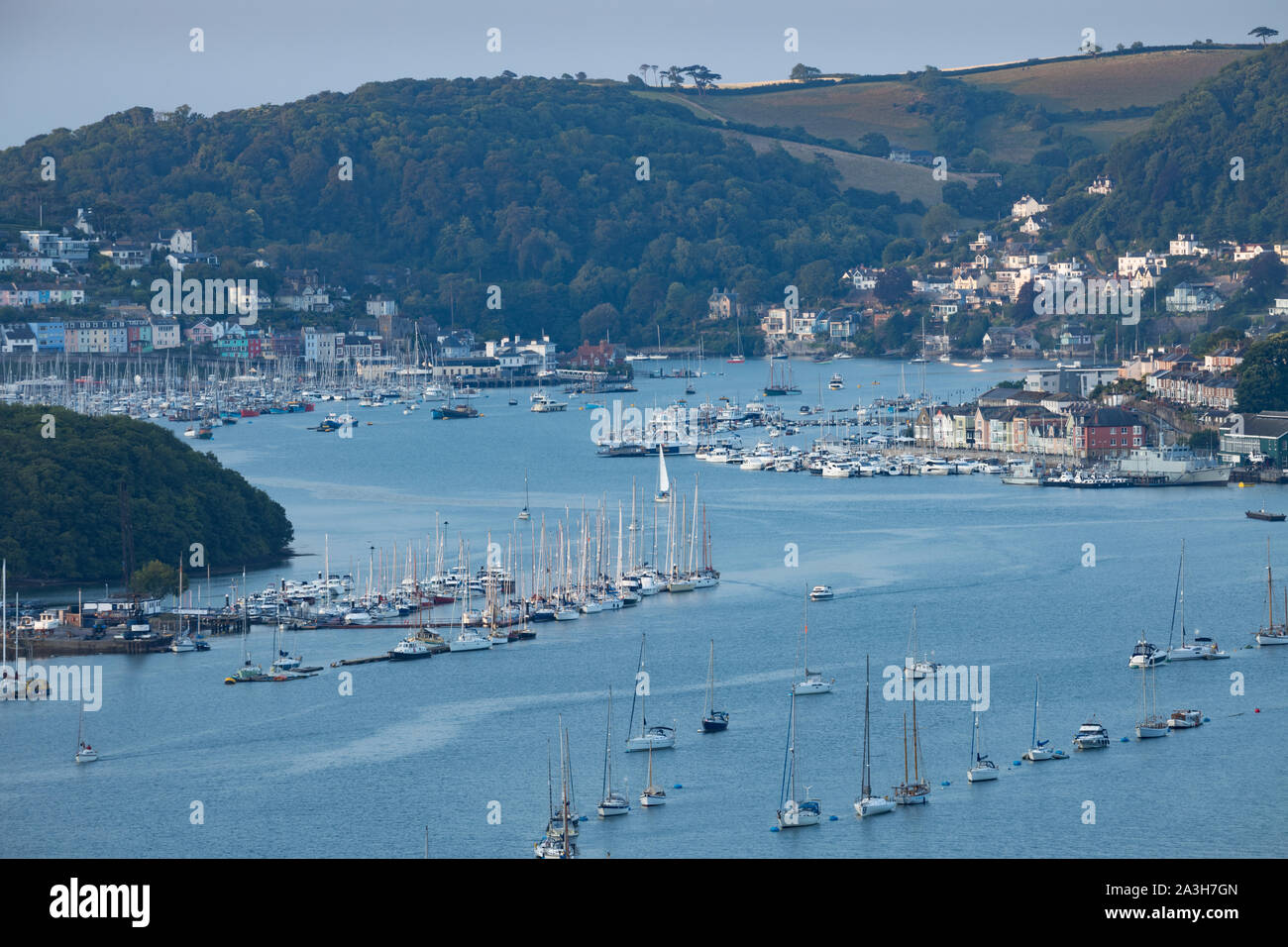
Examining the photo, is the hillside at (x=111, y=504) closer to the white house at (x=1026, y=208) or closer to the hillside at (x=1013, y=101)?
the white house at (x=1026, y=208)

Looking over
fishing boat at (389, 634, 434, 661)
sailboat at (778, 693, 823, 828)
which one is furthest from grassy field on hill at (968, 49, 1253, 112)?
sailboat at (778, 693, 823, 828)

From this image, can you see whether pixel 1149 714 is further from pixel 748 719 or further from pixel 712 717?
pixel 712 717

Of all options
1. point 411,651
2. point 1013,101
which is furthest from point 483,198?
point 411,651

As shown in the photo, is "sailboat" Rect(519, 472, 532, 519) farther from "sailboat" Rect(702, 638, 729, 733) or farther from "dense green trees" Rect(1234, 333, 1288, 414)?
"dense green trees" Rect(1234, 333, 1288, 414)

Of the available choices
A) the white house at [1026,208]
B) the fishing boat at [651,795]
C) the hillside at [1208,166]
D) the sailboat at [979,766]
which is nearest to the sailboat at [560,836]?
the fishing boat at [651,795]
